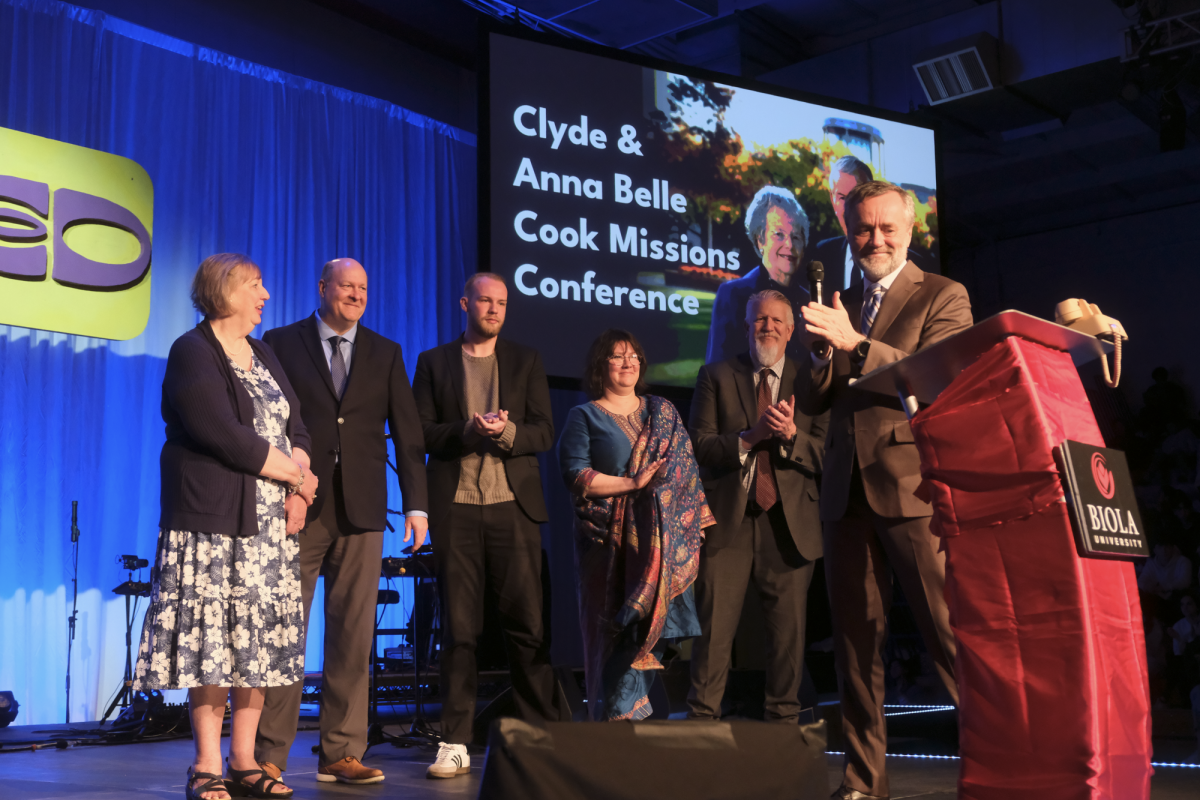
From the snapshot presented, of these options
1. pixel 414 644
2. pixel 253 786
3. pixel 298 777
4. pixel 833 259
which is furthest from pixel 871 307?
pixel 414 644

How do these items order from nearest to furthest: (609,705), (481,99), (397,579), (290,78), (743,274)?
(609,705) < (481,99) < (743,274) < (290,78) < (397,579)

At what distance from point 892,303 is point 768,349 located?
3.71 ft

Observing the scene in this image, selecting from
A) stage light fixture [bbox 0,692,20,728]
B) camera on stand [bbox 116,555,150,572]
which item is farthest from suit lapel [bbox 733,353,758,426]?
stage light fixture [bbox 0,692,20,728]

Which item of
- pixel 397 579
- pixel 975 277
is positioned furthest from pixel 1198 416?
pixel 397 579

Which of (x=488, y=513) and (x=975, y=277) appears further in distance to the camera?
(x=975, y=277)

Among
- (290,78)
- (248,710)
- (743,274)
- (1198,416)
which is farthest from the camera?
(1198,416)

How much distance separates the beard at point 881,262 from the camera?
2.45 metres

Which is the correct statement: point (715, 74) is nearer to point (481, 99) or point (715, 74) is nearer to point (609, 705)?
point (481, 99)

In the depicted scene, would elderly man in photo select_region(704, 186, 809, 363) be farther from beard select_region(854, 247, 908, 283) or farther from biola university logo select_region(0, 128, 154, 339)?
biola university logo select_region(0, 128, 154, 339)

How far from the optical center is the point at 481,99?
4.71 metres

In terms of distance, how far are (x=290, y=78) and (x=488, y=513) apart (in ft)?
15.9

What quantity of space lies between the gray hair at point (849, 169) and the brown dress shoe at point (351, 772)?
389 cm

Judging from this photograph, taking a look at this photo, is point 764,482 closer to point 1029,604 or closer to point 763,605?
point 763,605

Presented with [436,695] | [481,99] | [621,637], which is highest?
[481,99]
